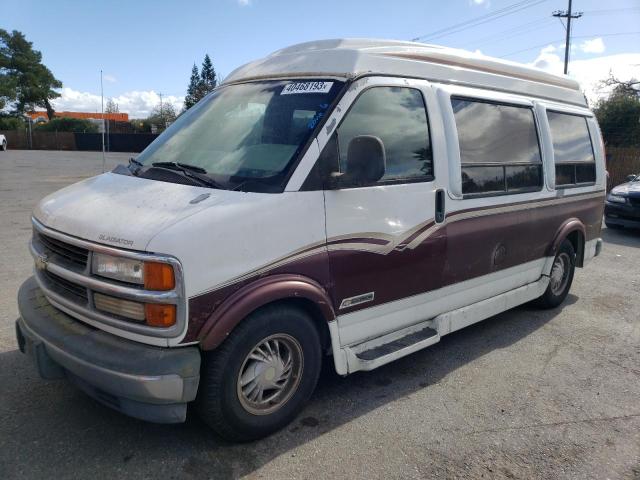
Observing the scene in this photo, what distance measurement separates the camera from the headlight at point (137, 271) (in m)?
2.70

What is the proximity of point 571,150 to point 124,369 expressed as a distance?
520 cm

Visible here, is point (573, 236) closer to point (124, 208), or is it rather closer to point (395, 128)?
point (395, 128)

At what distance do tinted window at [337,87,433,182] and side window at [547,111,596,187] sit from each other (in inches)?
87.4

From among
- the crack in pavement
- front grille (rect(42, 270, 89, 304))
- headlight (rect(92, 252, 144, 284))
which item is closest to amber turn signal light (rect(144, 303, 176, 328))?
headlight (rect(92, 252, 144, 284))

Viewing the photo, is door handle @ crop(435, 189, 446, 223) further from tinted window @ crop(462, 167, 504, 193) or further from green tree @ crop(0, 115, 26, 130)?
green tree @ crop(0, 115, 26, 130)

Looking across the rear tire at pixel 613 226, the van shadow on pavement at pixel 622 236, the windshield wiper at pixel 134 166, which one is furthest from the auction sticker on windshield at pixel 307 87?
the rear tire at pixel 613 226

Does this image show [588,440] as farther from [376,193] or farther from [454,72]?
[454,72]

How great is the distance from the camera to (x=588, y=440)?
11.4ft

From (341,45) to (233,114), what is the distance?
930 millimetres

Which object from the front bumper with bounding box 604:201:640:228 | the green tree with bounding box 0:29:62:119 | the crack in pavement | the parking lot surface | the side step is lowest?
the crack in pavement

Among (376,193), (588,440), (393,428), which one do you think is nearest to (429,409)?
(393,428)

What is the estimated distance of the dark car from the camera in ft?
36.3

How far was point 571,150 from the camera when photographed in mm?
5879

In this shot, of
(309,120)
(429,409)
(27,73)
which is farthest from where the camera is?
(27,73)
